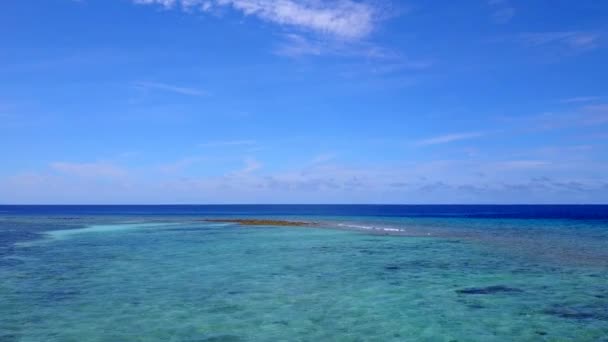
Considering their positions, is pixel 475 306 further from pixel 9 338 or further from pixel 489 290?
pixel 9 338

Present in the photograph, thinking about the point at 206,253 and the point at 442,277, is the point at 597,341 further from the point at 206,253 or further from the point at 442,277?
the point at 206,253

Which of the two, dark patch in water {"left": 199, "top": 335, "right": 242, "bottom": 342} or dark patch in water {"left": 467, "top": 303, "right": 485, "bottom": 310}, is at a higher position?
dark patch in water {"left": 467, "top": 303, "right": 485, "bottom": 310}

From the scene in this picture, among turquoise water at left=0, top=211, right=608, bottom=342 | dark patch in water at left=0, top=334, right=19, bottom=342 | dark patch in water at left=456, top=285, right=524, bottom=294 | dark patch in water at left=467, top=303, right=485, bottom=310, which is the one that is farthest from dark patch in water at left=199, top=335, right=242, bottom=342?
dark patch in water at left=456, top=285, right=524, bottom=294

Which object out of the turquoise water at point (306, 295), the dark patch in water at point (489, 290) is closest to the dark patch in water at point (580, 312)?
the turquoise water at point (306, 295)

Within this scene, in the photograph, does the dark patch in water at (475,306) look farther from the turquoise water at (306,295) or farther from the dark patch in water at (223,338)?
the dark patch in water at (223,338)

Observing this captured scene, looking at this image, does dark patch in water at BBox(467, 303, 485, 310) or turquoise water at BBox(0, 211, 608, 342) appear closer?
turquoise water at BBox(0, 211, 608, 342)

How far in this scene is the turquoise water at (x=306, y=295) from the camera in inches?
514

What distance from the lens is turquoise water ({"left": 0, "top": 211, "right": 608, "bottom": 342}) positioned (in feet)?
42.9

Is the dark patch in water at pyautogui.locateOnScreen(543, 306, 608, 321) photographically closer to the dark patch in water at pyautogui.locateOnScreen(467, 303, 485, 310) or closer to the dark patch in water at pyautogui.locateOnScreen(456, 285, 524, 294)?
the dark patch in water at pyautogui.locateOnScreen(467, 303, 485, 310)

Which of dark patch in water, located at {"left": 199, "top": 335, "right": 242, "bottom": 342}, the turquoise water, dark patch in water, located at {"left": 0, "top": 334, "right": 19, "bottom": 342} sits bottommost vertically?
dark patch in water, located at {"left": 0, "top": 334, "right": 19, "bottom": 342}

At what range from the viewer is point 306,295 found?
17.5 m

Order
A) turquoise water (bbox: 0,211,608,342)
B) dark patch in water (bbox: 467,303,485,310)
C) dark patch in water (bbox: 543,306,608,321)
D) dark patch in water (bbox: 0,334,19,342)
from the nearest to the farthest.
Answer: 1. dark patch in water (bbox: 0,334,19,342)
2. turquoise water (bbox: 0,211,608,342)
3. dark patch in water (bbox: 543,306,608,321)
4. dark patch in water (bbox: 467,303,485,310)

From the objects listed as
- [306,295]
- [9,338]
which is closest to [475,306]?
[306,295]

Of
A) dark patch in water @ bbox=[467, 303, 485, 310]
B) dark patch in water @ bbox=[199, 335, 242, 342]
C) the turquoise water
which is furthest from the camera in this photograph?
dark patch in water @ bbox=[467, 303, 485, 310]
